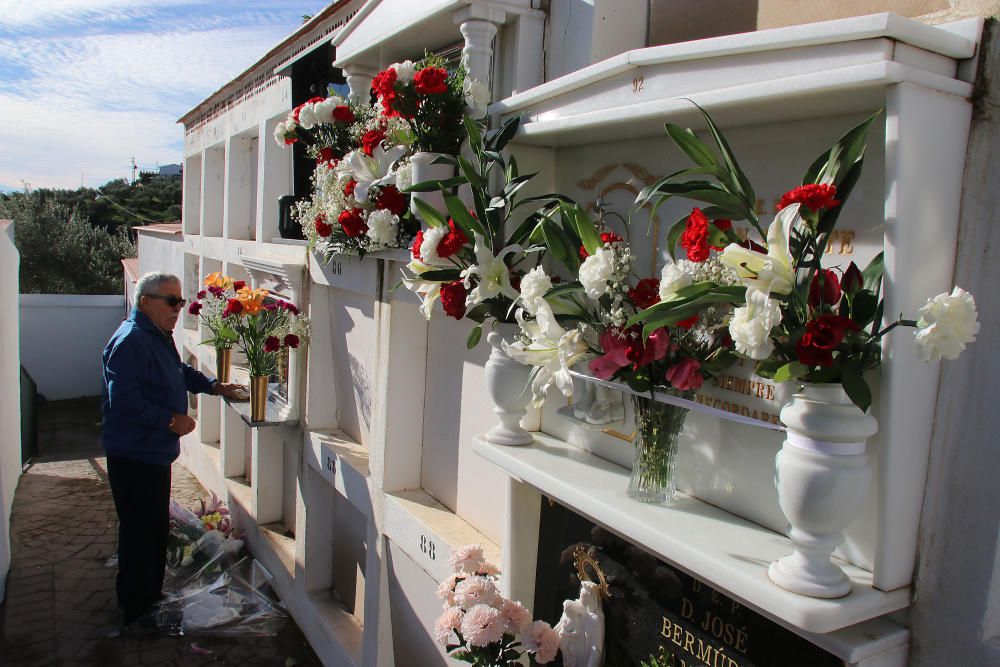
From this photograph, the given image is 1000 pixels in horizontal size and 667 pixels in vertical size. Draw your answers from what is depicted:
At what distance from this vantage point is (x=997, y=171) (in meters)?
1.59

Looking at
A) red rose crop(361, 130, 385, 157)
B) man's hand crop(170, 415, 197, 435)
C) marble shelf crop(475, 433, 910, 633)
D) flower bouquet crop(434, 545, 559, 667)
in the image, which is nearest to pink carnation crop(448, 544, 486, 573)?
flower bouquet crop(434, 545, 559, 667)

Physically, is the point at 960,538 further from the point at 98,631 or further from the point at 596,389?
the point at 98,631

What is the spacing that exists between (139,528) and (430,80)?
13.2 ft

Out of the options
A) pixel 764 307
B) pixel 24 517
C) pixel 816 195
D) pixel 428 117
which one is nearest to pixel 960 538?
pixel 764 307

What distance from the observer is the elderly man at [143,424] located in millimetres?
5121

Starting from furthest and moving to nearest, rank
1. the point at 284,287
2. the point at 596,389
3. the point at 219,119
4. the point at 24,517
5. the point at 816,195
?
the point at 219,119 < the point at 24,517 < the point at 284,287 < the point at 596,389 < the point at 816,195

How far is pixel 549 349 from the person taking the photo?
2.20 metres

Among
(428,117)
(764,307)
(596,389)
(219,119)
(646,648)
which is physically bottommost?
(646,648)

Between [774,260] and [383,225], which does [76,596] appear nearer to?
[383,225]

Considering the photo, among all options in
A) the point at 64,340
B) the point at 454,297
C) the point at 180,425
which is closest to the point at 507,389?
the point at 454,297

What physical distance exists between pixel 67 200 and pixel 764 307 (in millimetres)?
33088

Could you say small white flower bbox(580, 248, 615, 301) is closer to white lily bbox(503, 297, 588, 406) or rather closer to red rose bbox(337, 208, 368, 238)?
white lily bbox(503, 297, 588, 406)

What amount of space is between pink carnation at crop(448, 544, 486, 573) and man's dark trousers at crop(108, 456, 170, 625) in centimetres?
348

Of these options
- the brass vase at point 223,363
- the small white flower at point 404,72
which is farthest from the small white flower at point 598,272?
the brass vase at point 223,363
